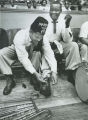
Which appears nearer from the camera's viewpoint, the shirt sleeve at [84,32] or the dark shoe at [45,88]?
the dark shoe at [45,88]

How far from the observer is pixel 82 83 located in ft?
8.25

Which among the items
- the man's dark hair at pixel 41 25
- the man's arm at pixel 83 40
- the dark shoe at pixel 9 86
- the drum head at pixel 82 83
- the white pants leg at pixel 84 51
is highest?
the man's dark hair at pixel 41 25

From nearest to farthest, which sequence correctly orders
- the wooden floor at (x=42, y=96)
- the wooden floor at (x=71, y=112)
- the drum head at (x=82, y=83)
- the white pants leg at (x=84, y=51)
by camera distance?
1. the wooden floor at (x=71, y=112)
2. the drum head at (x=82, y=83)
3. the wooden floor at (x=42, y=96)
4. the white pants leg at (x=84, y=51)

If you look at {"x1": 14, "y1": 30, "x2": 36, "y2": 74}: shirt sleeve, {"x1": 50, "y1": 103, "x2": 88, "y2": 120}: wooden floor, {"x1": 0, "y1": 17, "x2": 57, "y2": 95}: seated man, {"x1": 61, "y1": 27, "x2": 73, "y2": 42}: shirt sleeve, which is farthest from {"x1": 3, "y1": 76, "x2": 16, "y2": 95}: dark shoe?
{"x1": 61, "y1": 27, "x2": 73, "y2": 42}: shirt sleeve

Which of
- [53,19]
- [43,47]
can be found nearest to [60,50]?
[43,47]

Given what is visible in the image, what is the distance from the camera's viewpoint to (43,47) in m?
2.90

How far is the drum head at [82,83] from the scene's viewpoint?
2.44m

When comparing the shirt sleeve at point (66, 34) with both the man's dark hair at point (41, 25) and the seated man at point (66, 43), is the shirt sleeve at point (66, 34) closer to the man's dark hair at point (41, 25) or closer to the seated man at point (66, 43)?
the seated man at point (66, 43)

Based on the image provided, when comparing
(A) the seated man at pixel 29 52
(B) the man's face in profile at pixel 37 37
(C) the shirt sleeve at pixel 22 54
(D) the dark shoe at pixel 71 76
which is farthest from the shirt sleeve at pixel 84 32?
(C) the shirt sleeve at pixel 22 54

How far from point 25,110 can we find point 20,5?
230cm

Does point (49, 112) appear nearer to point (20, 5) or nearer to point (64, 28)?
point (64, 28)

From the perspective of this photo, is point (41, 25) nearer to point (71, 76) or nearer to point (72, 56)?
point (72, 56)

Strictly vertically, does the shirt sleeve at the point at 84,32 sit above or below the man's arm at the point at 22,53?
above

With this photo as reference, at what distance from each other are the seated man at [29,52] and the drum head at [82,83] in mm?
265
